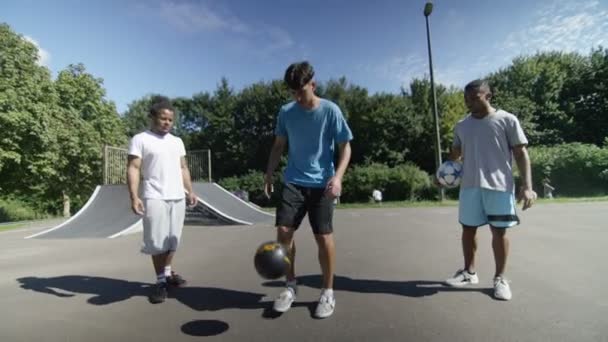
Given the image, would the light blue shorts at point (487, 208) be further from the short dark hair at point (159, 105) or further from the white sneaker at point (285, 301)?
the short dark hair at point (159, 105)

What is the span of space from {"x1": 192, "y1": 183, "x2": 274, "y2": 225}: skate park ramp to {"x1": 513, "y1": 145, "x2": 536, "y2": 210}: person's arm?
7950 mm

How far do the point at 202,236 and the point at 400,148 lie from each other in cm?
2317

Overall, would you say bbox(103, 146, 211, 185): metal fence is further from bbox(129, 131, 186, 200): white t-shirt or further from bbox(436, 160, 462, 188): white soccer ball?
bbox(436, 160, 462, 188): white soccer ball

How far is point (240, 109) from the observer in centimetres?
3575

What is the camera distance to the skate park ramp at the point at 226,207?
415 inches

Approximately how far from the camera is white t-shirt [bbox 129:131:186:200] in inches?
140

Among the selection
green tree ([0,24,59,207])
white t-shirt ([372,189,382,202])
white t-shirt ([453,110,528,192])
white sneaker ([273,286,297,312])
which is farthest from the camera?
white t-shirt ([372,189,382,202])

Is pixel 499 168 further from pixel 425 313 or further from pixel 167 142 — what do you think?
pixel 167 142

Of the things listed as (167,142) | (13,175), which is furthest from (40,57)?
(167,142)

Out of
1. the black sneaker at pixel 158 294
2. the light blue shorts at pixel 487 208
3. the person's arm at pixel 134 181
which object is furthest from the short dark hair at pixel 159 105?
the light blue shorts at pixel 487 208

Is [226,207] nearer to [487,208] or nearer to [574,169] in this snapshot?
[487,208]

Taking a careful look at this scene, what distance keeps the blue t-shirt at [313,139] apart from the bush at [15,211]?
26202mm

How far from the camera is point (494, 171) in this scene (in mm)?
3359

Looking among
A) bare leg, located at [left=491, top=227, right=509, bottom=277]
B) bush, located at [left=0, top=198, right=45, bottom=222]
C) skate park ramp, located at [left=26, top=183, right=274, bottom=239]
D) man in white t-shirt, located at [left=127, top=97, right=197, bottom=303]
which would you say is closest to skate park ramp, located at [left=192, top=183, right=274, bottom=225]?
skate park ramp, located at [left=26, top=183, right=274, bottom=239]
